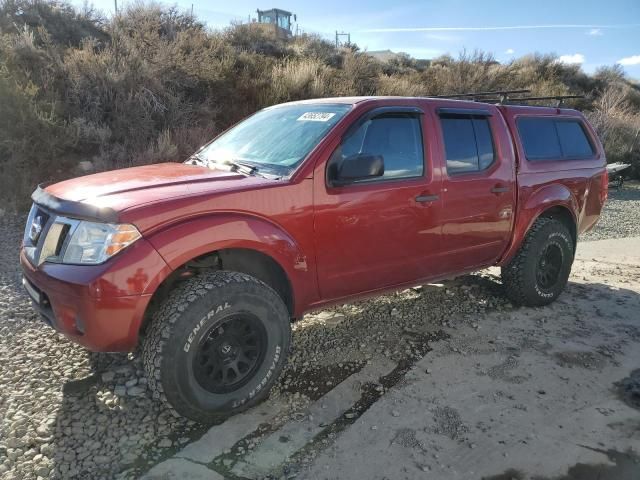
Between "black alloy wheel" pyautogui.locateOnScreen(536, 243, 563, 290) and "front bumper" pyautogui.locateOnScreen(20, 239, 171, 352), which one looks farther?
"black alloy wheel" pyautogui.locateOnScreen(536, 243, 563, 290)

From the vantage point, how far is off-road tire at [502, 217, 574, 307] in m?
4.77

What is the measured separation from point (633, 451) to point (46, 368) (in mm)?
3688

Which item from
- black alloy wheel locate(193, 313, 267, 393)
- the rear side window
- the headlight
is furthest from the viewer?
the rear side window

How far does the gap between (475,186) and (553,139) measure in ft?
4.65

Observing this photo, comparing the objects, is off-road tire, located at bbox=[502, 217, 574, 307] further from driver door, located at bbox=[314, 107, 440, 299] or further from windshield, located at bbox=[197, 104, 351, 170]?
windshield, located at bbox=[197, 104, 351, 170]

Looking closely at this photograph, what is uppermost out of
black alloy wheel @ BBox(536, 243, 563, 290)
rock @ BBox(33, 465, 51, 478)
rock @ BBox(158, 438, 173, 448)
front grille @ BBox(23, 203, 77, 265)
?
front grille @ BBox(23, 203, 77, 265)

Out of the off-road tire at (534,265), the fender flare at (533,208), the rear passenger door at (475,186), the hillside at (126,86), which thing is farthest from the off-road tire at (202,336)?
the hillside at (126,86)

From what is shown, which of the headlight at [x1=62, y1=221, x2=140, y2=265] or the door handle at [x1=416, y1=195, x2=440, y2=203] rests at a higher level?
the door handle at [x1=416, y1=195, x2=440, y2=203]

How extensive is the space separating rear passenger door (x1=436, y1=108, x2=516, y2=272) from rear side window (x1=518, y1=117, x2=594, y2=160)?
35 cm

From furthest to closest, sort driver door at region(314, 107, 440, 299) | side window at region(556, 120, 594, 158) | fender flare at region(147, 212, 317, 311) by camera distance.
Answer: side window at region(556, 120, 594, 158)
driver door at region(314, 107, 440, 299)
fender flare at region(147, 212, 317, 311)

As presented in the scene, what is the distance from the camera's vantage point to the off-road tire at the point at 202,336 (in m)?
2.76

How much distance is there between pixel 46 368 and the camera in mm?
3504

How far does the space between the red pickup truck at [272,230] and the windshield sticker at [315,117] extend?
0.05 feet

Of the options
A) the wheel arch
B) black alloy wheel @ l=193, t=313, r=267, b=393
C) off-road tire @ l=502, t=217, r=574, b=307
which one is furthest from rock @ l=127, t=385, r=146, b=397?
off-road tire @ l=502, t=217, r=574, b=307
